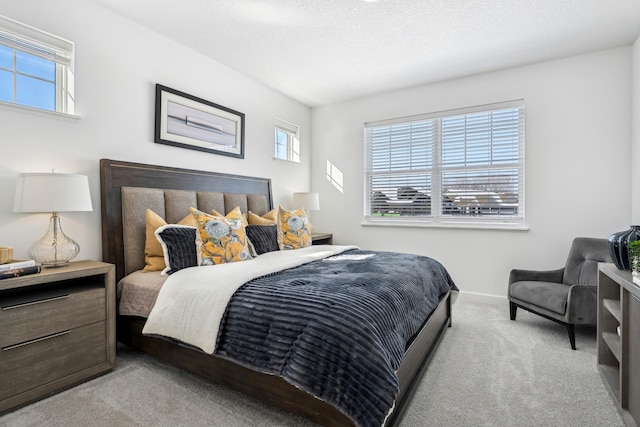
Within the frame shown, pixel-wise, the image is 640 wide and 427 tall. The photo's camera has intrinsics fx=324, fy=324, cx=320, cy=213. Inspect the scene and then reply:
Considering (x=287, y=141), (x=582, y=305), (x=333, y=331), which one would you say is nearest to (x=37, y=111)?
(x=333, y=331)

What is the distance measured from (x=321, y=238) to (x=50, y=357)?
295cm

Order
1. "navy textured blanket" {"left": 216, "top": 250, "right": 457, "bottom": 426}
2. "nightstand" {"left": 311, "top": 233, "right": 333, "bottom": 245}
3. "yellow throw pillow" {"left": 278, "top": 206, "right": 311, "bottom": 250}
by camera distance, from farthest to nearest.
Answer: "nightstand" {"left": 311, "top": 233, "right": 333, "bottom": 245} → "yellow throw pillow" {"left": 278, "top": 206, "right": 311, "bottom": 250} → "navy textured blanket" {"left": 216, "top": 250, "right": 457, "bottom": 426}

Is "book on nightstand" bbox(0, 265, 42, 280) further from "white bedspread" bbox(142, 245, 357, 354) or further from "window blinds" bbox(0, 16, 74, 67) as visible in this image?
"window blinds" bbox(0, 16, 74, 67)

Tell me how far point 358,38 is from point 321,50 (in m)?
0.42

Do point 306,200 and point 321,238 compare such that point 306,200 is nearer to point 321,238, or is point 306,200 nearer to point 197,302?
point 321,238

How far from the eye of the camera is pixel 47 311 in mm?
1840

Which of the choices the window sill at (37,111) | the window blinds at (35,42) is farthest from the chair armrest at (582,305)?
the window blinds at (35,42)

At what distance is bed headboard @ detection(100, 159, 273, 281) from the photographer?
2.52 meters

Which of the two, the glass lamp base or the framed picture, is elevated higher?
the framed picture

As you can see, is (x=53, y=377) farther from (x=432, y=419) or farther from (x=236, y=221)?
(x=432, y=419)

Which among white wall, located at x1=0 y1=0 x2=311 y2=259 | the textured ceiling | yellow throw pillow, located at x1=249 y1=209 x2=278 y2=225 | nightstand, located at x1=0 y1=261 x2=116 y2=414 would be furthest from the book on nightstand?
the textured ceiling

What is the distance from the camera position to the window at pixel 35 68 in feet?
7.07

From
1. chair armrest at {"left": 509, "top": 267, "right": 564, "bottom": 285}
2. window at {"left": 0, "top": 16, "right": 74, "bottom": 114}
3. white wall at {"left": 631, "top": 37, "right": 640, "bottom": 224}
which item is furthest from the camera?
chair armrest at {"left": 509, "top": 267, "right": 564, "bottom": 285}

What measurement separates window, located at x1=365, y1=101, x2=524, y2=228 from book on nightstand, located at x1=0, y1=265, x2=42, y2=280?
11.7 feet
